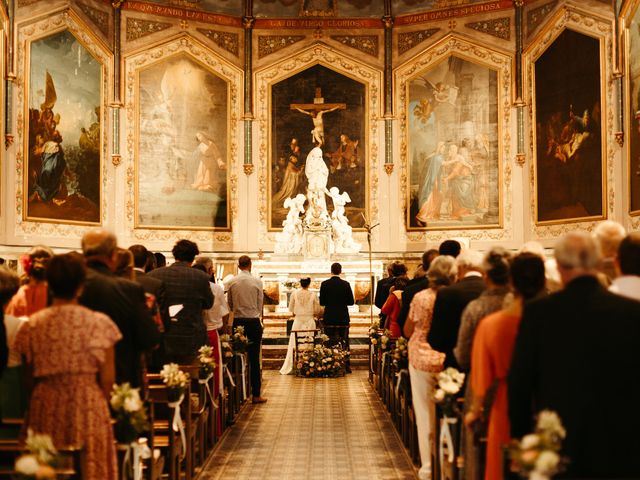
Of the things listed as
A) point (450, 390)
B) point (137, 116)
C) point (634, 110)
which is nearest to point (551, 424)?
point (450, 390)

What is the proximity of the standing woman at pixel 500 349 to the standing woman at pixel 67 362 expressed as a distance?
1893 mm

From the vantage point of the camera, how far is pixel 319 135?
2169 centimetres

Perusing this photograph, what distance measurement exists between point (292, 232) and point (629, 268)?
15.9 metres

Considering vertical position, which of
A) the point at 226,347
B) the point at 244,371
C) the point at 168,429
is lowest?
the point at 244,371

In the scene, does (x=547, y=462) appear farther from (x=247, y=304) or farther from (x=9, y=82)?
(x=9, y=82)

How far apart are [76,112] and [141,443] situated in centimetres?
1502

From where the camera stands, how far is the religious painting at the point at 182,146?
20.6 metres

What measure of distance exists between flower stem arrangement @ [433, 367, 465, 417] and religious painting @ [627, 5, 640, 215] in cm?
1193

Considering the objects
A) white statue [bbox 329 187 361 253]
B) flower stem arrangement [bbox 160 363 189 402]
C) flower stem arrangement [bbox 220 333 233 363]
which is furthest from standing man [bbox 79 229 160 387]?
white statue [bbox 329 187 361 253]

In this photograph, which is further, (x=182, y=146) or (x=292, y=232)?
(x=182, y=146)

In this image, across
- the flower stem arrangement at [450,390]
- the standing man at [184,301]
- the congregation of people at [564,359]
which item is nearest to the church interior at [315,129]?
the standing man at [184,301]

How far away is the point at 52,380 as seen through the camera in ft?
14.7

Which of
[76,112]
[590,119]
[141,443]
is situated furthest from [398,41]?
[141,443]

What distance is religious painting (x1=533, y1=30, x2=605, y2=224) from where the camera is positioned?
18.1m
